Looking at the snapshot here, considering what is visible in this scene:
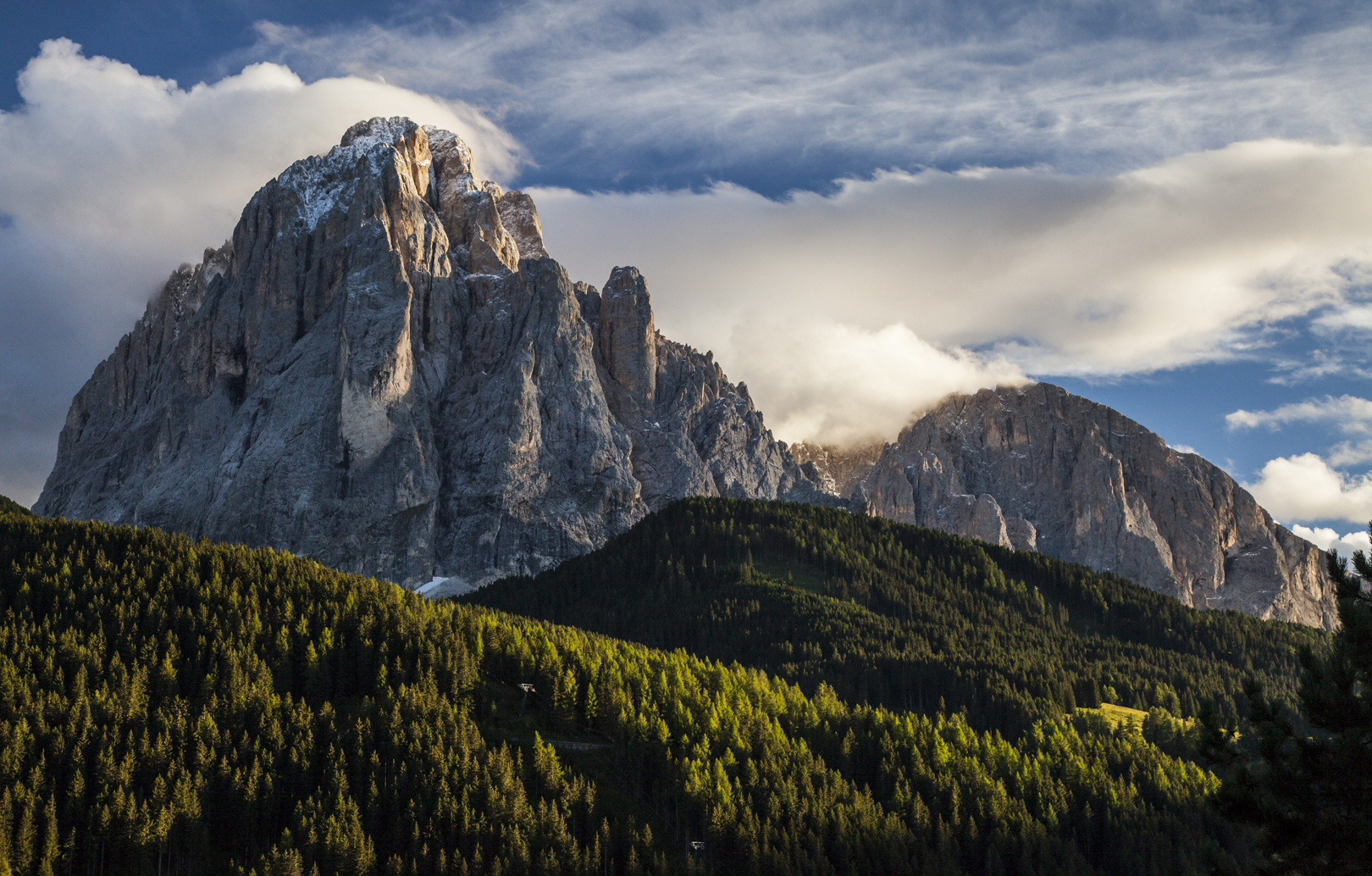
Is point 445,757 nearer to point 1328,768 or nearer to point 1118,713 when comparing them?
point 1328,768

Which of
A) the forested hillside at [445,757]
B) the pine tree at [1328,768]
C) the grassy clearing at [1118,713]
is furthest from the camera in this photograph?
the grassy clearing at [1118,713]

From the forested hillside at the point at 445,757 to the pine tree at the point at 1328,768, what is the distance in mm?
75065

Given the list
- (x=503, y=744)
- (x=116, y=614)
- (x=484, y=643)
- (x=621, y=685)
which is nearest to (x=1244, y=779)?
(x=503, y=744)

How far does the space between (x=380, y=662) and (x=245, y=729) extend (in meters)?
19.8

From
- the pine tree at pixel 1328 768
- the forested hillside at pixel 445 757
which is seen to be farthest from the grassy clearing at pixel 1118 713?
the pine tree at pixel 1328 768

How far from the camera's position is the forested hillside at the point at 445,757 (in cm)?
9894

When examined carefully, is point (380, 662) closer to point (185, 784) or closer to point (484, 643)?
point (484, 643)

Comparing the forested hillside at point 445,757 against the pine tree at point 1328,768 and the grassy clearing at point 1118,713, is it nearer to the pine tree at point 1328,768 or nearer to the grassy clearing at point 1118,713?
the grassy clearing at point 1118,713

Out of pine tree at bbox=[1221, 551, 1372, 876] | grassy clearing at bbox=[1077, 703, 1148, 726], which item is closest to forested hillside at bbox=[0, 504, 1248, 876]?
grassy clearing at bbox=[1077, 703, 1148, 726]

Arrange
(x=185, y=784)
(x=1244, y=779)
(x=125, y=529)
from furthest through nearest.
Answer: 1. (x=125, y=529)
2. (x=185, y=784)
3. (x=1244, y=779)

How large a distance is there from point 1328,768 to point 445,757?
3725 inches

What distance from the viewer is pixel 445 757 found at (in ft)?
364

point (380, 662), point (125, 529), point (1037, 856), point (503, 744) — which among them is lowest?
point (1037, 856)

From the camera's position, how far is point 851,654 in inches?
7219
